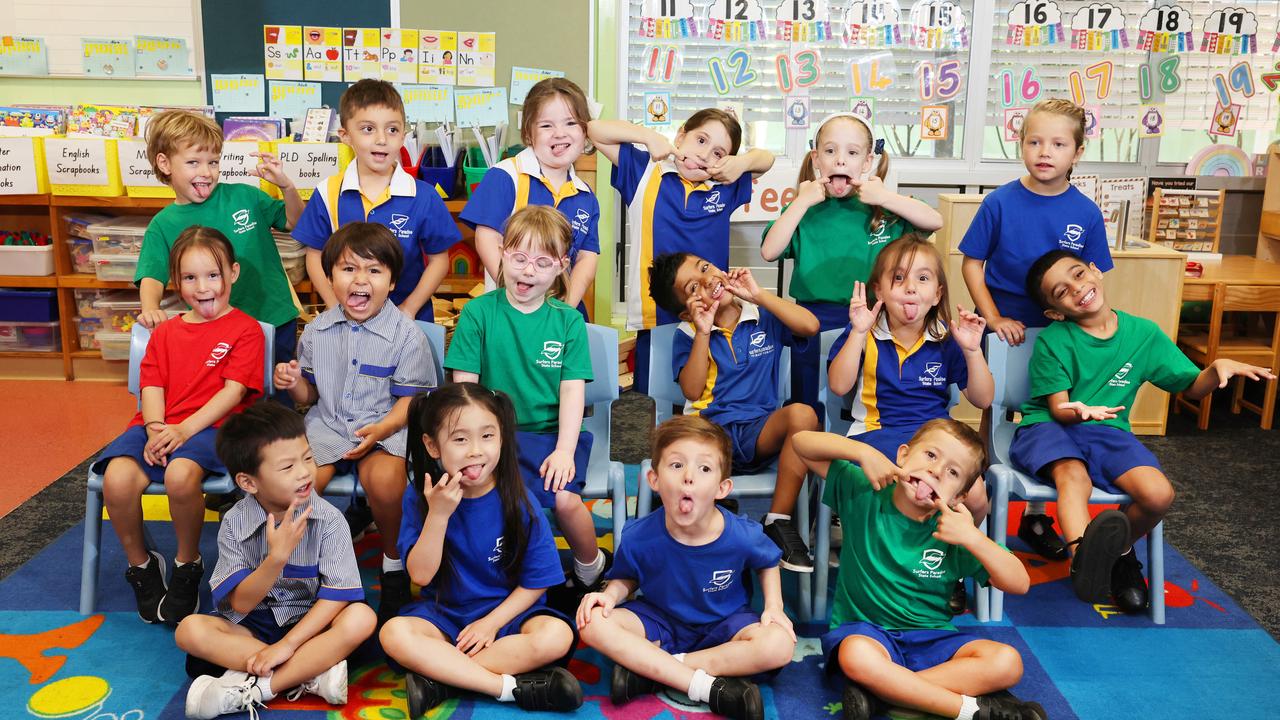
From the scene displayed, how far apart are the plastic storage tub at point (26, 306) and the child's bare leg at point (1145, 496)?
400 cm

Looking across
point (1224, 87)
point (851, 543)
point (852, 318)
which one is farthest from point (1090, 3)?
point (851, 543)

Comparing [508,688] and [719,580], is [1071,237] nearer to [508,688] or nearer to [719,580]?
[719,580]

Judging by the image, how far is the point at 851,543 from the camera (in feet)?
7.66

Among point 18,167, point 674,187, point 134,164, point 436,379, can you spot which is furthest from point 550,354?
point 18,167

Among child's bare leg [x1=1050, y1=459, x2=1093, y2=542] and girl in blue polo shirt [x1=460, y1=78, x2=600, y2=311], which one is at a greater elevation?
girl in blue polo shirt [x1=460, y1=78, x2=600, y2=311]

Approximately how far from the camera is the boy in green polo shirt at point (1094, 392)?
2.59 meters

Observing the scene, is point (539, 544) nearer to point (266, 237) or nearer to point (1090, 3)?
point (266, 237)

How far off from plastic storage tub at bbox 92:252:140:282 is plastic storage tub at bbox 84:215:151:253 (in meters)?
0.02

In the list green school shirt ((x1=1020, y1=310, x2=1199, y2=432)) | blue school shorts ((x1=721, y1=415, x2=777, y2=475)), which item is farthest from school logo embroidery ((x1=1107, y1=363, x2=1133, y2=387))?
blue school shorts ((x1=721, y1=415, x2=777, y2=475))

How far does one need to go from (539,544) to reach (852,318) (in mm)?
902

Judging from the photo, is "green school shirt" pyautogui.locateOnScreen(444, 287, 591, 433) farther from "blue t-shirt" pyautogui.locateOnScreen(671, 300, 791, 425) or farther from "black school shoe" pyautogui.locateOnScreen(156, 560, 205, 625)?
"black school shoe" pyautogui.locateOnScreen(156, 560, 205, 625)

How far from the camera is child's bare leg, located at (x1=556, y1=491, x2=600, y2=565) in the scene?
8.14 feet

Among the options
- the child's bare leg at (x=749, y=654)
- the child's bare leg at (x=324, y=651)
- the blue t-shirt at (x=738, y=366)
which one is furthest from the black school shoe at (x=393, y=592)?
the blue t-shirt at (x=738, y=366)

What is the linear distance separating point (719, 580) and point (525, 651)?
43 centimetres
